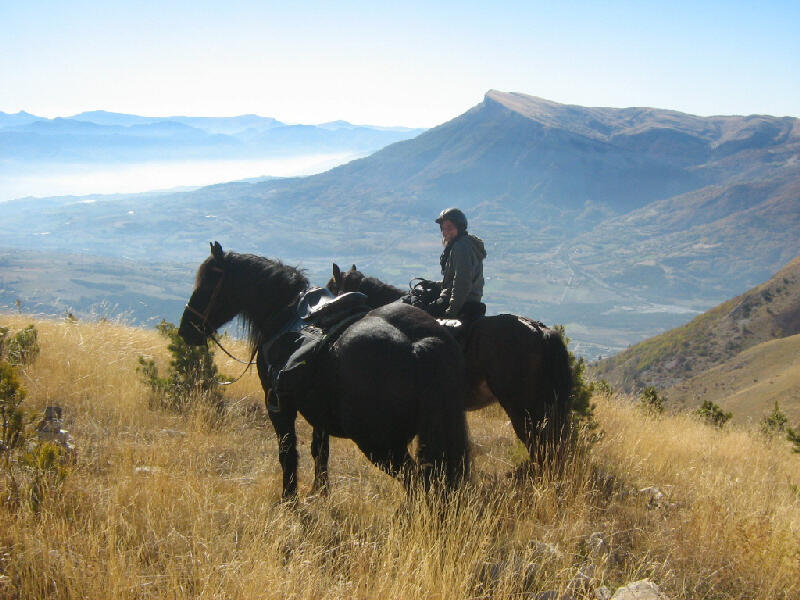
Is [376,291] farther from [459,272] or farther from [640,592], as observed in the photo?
[640,592]

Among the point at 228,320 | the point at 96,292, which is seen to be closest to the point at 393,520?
the point at 228,320

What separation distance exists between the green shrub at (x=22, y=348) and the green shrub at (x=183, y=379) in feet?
4.56

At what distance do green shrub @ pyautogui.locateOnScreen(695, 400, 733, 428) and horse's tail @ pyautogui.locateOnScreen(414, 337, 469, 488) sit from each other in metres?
8.49

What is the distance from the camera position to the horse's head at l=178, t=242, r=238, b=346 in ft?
17.3

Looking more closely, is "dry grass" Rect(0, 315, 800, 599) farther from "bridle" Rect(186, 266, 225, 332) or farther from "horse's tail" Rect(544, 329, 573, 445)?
"bridle" Rect(186, 266, 225, 332)

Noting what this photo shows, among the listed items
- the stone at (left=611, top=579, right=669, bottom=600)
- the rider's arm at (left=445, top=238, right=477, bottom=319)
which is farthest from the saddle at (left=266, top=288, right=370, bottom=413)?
the stone at (left=611, top=579, right=669, bottom=600)

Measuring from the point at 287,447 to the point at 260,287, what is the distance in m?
1.62

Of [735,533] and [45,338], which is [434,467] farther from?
[45,338]

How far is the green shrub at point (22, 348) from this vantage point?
6.81 meters

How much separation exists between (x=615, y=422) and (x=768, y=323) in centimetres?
6821

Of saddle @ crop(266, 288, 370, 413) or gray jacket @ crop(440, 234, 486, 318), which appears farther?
gray jacket @ crop(440, 234, 486, 318)

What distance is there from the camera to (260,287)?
5.22m

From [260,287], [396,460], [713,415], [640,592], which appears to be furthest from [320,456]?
[713,415]

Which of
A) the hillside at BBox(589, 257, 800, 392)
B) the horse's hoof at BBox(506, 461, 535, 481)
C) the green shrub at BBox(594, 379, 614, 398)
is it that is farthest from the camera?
the hillside at BBox(589, 257, 800, 392)
